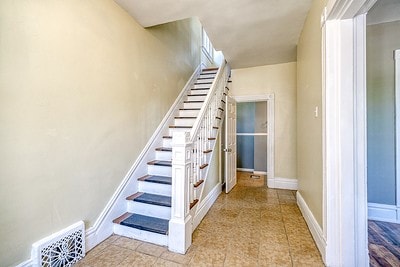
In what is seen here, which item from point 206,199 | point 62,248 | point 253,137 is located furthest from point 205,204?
point 253,137

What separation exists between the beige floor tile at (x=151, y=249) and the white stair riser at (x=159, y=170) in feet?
3.10

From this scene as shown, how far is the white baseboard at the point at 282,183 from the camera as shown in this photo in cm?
387

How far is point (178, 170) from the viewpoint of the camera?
6.05 feet

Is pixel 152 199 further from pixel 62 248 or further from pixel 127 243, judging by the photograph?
pixel 62 248

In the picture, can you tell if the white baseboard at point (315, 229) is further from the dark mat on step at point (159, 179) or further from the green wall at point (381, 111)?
the dark mat on step at point (159, 179)

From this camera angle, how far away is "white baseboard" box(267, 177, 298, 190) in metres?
3.87

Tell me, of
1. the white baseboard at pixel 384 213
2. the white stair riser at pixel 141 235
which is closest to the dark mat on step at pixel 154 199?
the white stair riser at pixel 141 235

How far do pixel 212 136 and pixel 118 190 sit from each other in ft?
5.25

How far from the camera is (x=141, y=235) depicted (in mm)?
2045

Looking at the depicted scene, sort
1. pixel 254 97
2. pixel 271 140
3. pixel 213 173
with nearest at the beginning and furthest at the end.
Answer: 1. pixel 213 173
2. pixel 271 140
3. pixel 254 97

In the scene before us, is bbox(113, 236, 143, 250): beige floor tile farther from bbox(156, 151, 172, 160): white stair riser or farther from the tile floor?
bbox(156, 151, 172, 160): white stair riser

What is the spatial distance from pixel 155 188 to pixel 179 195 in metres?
0.78

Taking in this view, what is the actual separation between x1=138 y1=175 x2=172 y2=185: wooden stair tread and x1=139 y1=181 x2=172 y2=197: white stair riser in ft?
0.13

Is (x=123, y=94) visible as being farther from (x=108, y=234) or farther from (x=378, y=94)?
(x=378, y=94)
